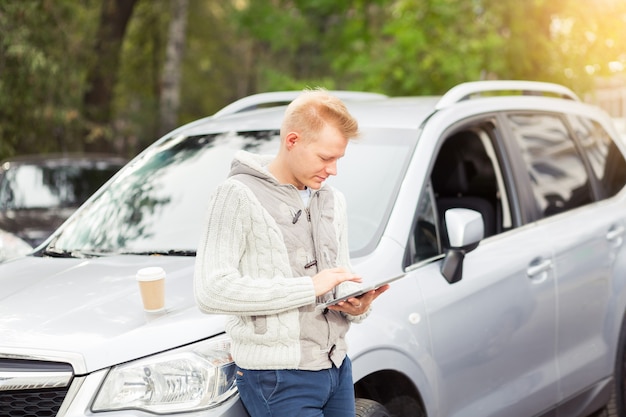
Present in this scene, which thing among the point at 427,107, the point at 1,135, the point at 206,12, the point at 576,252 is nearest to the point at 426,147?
the point at 427,107

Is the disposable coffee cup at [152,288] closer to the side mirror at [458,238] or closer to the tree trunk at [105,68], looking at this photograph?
the side mirror at [458,238]

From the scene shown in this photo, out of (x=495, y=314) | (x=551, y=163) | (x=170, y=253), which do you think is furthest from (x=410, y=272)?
A: (x=551, y=163)

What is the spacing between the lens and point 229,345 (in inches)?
117

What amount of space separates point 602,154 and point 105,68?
1494cm

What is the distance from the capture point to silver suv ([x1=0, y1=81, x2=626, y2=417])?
2.92 meters

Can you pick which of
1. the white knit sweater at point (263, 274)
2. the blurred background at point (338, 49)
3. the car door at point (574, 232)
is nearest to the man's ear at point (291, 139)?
the white knit sweater at point (263, 274)

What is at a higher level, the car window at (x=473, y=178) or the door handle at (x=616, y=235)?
the car window at (x=473, y=178)

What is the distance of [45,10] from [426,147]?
13214 millimetres

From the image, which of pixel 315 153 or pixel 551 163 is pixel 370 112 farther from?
pixel 315 153

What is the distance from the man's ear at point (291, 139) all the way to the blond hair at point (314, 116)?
11mm

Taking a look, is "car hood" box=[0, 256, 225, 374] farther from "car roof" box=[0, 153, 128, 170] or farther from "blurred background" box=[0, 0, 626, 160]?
"blurred background" box=[0, 0, 626, 160]

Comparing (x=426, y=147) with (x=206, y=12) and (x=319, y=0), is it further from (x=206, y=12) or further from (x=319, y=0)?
(x=206, y=12)

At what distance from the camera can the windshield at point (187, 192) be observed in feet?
12.9

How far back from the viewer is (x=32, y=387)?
2898 millimetres
